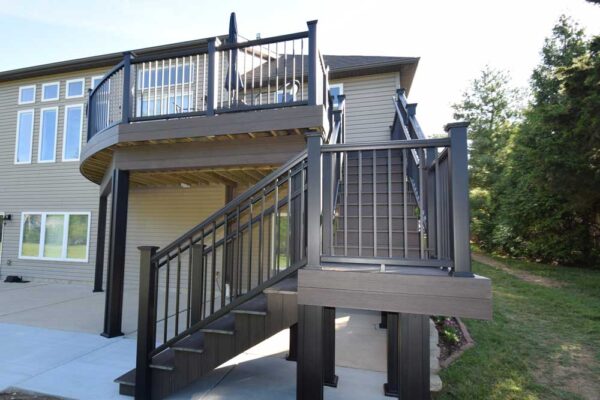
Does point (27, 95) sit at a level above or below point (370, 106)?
above

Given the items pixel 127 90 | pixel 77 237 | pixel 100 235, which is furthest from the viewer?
pixel 77 237

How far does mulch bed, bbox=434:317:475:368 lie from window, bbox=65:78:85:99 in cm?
1081

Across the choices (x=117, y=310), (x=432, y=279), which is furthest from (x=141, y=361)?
(x=432, y=279)

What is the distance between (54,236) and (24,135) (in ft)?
11.0

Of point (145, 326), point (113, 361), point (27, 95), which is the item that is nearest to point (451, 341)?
point (145, 326)

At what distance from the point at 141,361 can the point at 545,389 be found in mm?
4054

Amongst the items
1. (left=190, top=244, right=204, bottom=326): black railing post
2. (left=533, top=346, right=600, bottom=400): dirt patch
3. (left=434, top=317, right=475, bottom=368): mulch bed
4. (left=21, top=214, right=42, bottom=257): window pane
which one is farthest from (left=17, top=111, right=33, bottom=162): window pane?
(left=533, top=346, right=600, bottom=400): dirt patch

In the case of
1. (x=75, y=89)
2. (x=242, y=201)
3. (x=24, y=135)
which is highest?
(x=75, y=89)

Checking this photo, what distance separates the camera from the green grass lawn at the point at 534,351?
329 centimetres

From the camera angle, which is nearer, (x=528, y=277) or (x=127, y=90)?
(x=127, y=90)

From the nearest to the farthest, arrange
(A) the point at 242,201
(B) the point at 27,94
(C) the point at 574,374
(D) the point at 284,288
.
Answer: (D) the point at 284,288 < (A) the point at 242,201 < (C) the point at 574,374 < (B) the point at 27,94

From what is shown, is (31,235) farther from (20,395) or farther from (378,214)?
(378,214)

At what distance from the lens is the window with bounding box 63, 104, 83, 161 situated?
30.2 ft

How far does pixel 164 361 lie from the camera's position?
309cm
